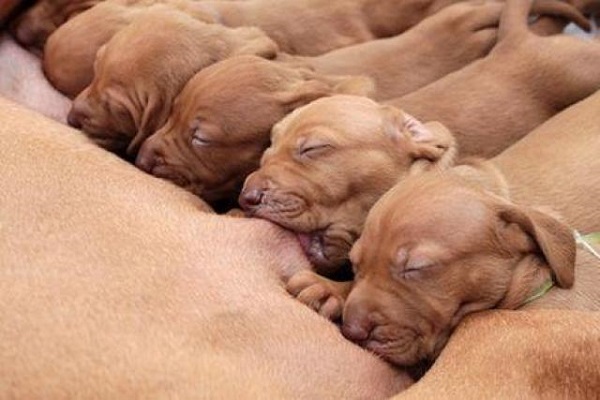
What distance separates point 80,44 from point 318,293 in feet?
4.00

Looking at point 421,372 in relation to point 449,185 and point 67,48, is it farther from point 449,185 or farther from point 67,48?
point 67,48

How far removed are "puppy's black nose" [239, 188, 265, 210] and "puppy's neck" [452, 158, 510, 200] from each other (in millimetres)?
470

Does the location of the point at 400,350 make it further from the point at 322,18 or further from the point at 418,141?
the point at 322,18

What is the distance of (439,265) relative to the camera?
8.57 ft

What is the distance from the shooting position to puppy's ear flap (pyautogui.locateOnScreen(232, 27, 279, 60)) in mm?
3461

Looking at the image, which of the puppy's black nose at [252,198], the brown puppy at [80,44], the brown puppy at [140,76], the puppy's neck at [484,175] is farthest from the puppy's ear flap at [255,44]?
the puppy's neck at [484,175]

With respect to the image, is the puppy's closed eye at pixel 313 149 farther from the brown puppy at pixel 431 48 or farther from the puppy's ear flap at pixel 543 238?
the brown puppy at pixel 431 48

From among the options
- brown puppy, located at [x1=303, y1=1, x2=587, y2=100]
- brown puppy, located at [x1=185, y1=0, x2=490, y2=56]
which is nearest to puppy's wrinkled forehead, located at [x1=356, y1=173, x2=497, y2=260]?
brown puppy, located at [x1=303, y1=1, x2=587, y2=100]

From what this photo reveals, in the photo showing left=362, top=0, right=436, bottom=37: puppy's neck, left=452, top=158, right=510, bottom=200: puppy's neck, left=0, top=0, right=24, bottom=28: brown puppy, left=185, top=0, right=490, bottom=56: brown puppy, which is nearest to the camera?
left=452, top=158, right=510, bottom=200: puppy's neck

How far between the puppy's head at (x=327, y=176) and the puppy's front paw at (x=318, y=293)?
167 millimetres

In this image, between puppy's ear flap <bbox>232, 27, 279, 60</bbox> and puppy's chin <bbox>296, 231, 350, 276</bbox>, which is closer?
puppy's chin <bbox>296, 231, 350, 276</bbox>

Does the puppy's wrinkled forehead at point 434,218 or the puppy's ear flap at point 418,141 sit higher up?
the puppy's wrinkled forehead at point 434,218

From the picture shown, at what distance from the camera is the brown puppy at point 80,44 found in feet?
11.5

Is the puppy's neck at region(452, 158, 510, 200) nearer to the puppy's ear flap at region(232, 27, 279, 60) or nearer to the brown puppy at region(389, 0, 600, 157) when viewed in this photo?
the brown puppy at region(389, 0, 600, 157)
